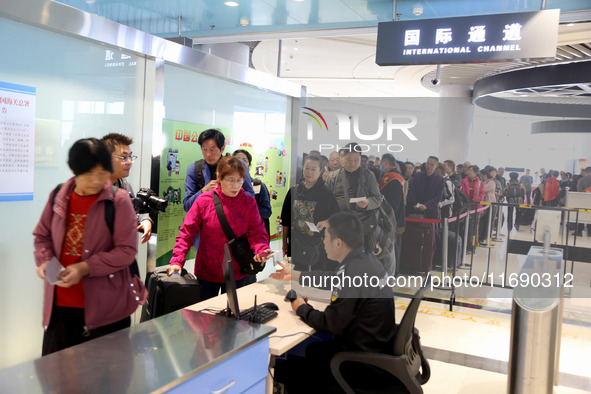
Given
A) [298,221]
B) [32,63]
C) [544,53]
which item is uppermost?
[544,53]

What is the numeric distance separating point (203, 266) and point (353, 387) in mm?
1328

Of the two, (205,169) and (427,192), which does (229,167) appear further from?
(427,192)

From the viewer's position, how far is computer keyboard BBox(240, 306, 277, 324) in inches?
106

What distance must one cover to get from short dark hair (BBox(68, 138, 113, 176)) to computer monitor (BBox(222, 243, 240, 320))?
2.37ft

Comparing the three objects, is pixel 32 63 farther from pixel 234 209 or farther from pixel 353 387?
pixel 353 387

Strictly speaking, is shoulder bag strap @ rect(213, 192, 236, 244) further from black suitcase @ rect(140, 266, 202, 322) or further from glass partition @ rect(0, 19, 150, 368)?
glass partition @ rect(0, 19, 150, 368)

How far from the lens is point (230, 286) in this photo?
2.50 m

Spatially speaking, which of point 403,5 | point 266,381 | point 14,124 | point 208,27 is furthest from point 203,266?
point 208,27

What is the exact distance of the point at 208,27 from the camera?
6570 millimetres

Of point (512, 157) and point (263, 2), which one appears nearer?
point (512, 157)

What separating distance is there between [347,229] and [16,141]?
218cm

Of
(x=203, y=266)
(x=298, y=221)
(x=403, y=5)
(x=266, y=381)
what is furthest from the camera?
(x=403, y=5)

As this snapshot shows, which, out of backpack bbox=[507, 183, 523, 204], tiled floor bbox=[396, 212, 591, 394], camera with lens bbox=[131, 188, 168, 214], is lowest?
tiled floor bbox=[396, 212, 591, 394]

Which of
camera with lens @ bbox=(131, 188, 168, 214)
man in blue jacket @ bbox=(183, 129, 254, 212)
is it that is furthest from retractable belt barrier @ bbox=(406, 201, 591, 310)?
man in blue jacket @ bbox=(183, 129, 254, 212)
